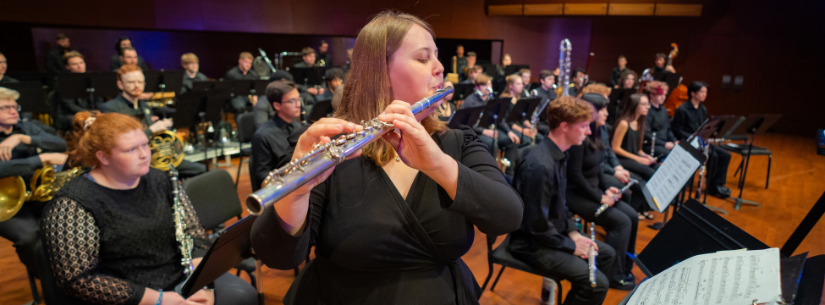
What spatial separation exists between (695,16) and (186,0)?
11963 mm

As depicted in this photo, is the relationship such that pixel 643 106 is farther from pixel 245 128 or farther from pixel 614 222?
pixel 245 128

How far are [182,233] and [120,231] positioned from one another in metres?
0.26

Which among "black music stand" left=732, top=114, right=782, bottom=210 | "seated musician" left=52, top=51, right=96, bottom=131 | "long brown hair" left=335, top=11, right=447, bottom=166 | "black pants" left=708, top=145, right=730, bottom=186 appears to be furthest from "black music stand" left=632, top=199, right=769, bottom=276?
"seated musician" left=52, top=51, right=96, bottom=131

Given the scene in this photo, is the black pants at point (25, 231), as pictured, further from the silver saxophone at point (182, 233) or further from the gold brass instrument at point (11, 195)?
the silver saxophone at point (182, 233)

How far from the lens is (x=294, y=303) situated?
1223mm

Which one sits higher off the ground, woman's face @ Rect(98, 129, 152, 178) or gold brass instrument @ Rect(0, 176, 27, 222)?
woman's face @ Rect(98, 129, 152, 178)

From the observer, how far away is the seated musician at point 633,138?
15.9 feet

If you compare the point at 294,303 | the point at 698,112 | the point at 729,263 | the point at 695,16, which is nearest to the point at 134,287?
the point at 294,303

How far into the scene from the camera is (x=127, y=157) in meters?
2.06

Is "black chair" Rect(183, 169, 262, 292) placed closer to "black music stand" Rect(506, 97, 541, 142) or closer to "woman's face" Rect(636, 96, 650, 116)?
"black music stand" Rect(506, 97, 541, 142)

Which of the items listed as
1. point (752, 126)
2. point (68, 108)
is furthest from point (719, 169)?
point (68, 108)

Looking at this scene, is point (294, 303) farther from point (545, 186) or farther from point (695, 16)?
point (695, 16)

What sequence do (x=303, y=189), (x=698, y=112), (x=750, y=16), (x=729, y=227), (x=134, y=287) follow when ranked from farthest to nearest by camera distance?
1. (x=750, y=16)
2. (x=698, y=112)
3. (x=134, y=287)
4. (x=729, y=227)
5. (x=303, y=189)

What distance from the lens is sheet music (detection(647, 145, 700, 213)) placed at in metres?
2.85
